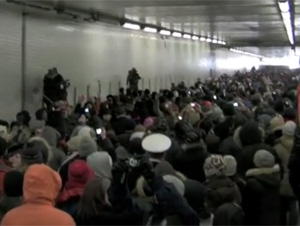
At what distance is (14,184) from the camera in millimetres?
6098

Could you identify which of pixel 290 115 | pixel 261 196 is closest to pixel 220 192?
pixel 261 196

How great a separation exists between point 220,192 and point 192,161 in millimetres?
1832

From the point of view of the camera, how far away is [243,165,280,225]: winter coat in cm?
725

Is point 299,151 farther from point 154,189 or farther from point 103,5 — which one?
point 103,5

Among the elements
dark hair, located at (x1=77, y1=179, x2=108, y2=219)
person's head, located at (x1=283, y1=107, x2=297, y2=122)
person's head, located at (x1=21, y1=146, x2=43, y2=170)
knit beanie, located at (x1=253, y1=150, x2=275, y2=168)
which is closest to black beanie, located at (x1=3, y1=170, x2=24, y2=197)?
person's head, located at (x1=21, y1=146, x2=43, y2=170)

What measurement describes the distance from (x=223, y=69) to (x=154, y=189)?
142 ft

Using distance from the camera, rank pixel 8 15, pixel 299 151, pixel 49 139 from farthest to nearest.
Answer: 1. pixel 8 15
2. pixel 49 139
3. pixel 299 151

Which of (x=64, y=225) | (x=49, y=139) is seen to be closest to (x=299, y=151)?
(x=64, y=225)

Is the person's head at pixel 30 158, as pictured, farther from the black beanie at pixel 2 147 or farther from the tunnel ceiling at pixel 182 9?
the tunnel ceiling at pixel 182 9

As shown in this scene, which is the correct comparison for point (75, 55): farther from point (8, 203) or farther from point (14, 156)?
point (8, 203)

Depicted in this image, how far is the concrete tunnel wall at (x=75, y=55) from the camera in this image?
668 inches

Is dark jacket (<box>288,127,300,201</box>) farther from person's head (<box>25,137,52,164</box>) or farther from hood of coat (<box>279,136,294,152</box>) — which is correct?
hood of coat (<box>279,136,294,152</box>)

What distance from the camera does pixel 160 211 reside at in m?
6.08

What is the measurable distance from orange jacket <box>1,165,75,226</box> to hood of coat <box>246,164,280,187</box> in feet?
10.0
